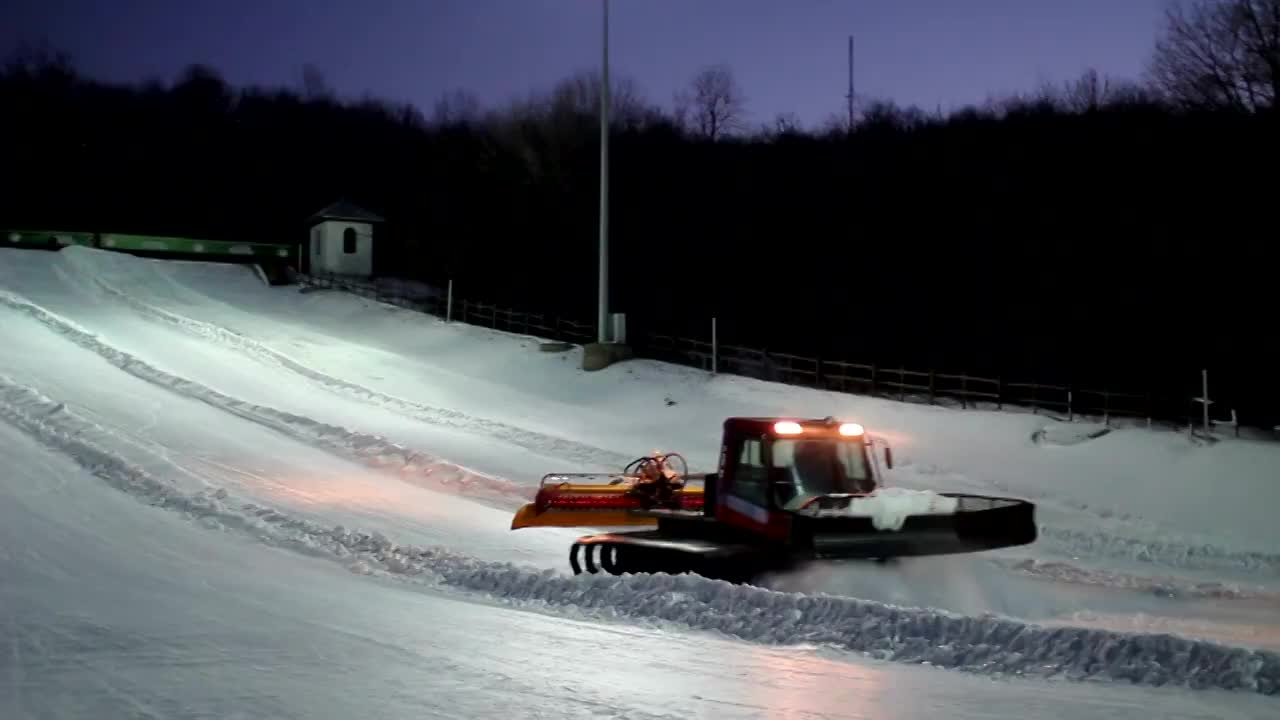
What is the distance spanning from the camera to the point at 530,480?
2216 cm

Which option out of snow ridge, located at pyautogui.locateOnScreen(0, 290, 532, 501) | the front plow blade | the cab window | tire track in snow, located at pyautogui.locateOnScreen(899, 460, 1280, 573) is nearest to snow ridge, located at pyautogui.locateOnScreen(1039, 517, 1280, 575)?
tire track in snow, located at pyautogui.locateOnScreen(899, 460, 1280, 573)

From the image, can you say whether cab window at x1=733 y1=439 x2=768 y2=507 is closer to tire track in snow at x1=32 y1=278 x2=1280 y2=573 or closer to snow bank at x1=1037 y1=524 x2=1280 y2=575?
tire track in snow at x1=32 y1=278 x2=1280 y2=573

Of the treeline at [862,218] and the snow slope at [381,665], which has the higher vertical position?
the treeline at [862,218]

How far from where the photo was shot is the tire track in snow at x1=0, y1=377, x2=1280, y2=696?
339 inches

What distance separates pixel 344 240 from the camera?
5912 centimetres

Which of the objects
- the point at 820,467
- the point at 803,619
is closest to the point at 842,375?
the point at 820,467

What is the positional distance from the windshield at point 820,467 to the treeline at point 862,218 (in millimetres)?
26919

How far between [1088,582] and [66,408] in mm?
19295

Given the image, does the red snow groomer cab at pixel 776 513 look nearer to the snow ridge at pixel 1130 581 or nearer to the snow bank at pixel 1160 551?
the snow ridge at pixel 1130 581

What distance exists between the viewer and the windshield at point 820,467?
13.2 m

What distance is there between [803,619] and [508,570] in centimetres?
380

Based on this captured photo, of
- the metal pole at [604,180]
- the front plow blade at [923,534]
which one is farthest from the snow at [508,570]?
the metal pole at [604,180]

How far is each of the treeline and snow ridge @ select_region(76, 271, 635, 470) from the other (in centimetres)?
2200

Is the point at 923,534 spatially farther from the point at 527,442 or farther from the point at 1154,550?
the point at 527,442
